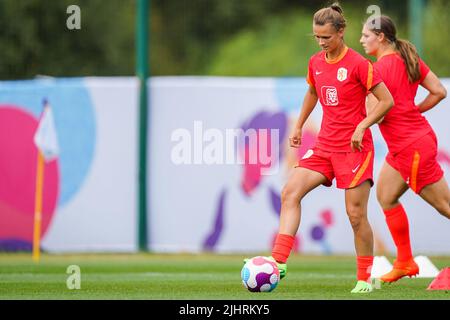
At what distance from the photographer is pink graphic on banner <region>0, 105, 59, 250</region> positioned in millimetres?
17406

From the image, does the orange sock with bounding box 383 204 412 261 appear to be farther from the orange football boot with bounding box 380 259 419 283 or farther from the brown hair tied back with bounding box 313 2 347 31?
the brown hair tied back with bounding box 313 2 347 31

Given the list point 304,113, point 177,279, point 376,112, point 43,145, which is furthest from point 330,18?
point 43,145

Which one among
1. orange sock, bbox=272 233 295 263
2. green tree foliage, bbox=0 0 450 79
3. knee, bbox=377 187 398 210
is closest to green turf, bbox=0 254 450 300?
orange sock, bbox=272 233 295 263

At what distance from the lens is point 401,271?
10.7 m

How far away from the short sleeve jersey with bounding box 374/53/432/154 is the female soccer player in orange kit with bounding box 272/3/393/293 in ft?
2.92

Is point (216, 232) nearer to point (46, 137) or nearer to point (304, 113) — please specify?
point (46, 137)

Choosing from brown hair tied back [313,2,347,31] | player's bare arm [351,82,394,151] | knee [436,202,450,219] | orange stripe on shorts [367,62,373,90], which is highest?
brown hair tied back [313,2,347,31]

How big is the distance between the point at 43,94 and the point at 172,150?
2.14m

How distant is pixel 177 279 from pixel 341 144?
271 centimetres

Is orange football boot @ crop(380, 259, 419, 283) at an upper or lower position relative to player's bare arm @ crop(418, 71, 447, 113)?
lower

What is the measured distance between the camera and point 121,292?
9805mm

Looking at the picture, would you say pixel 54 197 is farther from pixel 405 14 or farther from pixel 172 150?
pixel 405 14
